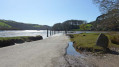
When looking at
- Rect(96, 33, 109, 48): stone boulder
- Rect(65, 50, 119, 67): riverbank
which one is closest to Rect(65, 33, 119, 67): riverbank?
Rect(65, 50, 119, 67): riverbank

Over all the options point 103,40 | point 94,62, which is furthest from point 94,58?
point 103,40

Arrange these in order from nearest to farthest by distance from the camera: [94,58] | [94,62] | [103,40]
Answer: [94,62], [94,58], [103,40]

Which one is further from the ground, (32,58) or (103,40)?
(103,40)

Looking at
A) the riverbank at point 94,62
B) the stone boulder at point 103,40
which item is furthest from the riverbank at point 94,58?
the stone boulder at point 103,40

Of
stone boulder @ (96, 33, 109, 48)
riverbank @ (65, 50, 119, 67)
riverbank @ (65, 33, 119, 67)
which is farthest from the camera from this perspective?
stone boulder @ (96, 33, 109, 48)

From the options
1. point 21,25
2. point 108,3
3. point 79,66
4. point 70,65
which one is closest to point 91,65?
point 79,66

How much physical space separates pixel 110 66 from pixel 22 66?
4642 millimetres

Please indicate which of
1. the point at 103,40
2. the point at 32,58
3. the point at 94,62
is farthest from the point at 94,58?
the point at 32,58

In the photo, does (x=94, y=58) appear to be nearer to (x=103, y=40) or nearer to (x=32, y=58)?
(x=103, y=40)

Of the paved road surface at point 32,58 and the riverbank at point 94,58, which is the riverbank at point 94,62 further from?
the paved road surface at point 32,58

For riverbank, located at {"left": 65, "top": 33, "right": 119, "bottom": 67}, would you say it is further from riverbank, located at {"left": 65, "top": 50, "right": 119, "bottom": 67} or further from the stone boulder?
the stone boulder

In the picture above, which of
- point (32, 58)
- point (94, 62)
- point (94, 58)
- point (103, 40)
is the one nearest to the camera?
point (94, 62)

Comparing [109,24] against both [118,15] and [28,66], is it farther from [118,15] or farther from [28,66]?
[28,66]

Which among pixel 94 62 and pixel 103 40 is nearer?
pixel 94 62
